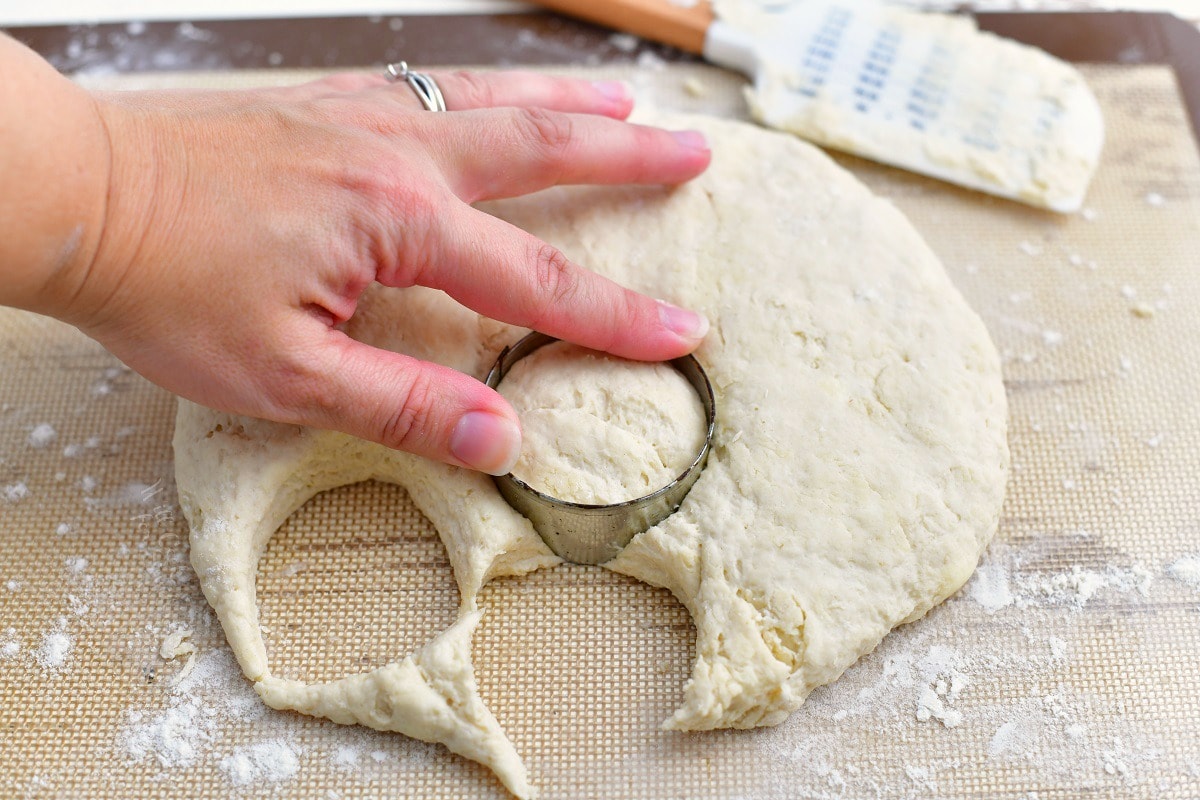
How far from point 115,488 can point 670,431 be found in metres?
1.19

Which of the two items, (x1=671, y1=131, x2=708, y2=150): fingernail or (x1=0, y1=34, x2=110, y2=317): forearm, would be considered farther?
(x1=671, y1=131, x2=708, y2=150): fingernail

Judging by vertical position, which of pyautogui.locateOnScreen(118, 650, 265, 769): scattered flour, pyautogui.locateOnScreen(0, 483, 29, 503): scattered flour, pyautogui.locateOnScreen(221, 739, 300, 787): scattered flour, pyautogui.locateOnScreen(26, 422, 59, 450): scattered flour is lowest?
pyautogui.locateOnScreen(221, 739, 300, 787): scattered flour

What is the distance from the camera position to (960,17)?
269 cm

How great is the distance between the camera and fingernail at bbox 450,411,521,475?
5.15ft

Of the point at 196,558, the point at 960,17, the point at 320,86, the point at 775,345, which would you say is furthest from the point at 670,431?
the point at 960,17

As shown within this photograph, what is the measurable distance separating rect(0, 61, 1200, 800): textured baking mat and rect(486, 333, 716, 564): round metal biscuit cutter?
A: 100 mm

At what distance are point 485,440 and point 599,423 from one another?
0.25 metres

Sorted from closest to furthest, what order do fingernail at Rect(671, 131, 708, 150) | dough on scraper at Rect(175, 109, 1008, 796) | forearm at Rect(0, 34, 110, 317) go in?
forearm at Rect(0, 34, 110, 317), dough on scraper at Rect(175, 109, 1008, 796), fingernail at Rect(671, 131, 708, 150)

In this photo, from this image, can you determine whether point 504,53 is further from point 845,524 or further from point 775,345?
point 845,524

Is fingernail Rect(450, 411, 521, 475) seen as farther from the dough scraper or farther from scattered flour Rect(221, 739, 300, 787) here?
the dough scraper

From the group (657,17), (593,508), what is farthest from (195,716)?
(657,17)

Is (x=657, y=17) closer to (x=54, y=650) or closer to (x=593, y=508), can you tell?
(x=593, y=508)

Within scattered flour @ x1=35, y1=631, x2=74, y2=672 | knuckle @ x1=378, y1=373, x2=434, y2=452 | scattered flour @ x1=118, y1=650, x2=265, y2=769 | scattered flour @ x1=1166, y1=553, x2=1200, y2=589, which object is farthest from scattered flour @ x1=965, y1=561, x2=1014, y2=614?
scattered flour @ x1=35, y1=631, x2=74, y2=672

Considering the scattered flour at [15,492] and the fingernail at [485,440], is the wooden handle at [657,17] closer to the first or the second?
the fingernail at [485,440]
